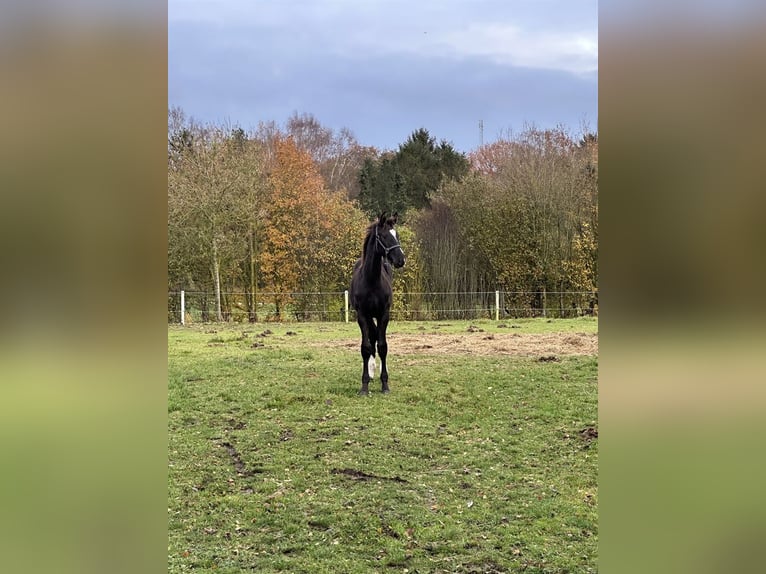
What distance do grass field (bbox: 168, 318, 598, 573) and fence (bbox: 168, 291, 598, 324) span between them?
365 inches

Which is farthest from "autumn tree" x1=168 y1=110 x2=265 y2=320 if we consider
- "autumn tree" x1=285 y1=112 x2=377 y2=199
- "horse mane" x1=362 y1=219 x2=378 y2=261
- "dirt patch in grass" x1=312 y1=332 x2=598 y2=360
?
"horse mane" x1=362 y1=219 x2=378 y2=261

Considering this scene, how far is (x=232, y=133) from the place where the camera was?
59.0 ft

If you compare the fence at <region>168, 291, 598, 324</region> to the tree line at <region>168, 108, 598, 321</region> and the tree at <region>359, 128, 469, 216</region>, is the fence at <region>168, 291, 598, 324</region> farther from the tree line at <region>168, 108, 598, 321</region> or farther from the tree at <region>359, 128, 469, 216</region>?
the tree at <region>359, 128, 469, 216</region>

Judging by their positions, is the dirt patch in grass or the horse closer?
the horse

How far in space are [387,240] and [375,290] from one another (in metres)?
0.77

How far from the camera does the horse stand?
684 centimetres

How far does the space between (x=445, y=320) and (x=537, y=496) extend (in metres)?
14.8

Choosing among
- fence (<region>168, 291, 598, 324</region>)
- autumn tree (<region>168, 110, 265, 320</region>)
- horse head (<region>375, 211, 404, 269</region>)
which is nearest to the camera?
horse head (<region>375, 211, 404, 269</region>)

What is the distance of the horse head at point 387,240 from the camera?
668 cm

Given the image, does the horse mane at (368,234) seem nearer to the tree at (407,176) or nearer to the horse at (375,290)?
the horse at (375,290)

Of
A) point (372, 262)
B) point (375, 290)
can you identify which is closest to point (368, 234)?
point (372, 262)
